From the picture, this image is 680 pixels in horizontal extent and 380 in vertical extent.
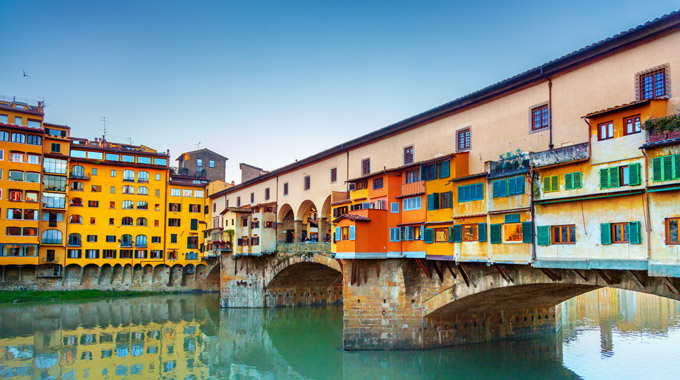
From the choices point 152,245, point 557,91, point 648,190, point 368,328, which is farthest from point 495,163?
point 152,245

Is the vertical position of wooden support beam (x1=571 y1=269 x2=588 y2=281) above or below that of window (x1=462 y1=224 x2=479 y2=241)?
below

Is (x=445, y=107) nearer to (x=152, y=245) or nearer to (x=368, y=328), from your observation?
(x=368, y=328)

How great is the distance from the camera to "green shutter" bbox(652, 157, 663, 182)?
15535 millimetres

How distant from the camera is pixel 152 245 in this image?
214ft

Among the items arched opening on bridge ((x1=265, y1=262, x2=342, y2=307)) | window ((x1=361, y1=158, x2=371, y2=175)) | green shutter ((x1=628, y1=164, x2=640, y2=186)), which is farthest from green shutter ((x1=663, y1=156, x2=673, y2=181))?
arched opening on bridge ((x1=265, y1=262, x2=342, y2=307))

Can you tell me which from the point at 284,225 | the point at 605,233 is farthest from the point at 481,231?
the point at 284,225

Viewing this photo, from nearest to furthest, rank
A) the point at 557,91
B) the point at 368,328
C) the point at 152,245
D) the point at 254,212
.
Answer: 1. the point at 557,91
2. the point at 368,328
3. the point at 254,212
4. the point at 152,245

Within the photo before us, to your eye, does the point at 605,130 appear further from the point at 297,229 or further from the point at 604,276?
the point at 297,229

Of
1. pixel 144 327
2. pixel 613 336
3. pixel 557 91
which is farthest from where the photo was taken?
pixel 144 327

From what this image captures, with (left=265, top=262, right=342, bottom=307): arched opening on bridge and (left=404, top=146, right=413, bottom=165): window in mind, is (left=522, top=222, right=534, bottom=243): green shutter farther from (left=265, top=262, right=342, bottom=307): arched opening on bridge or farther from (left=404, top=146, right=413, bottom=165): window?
(left=265, top=262, right=342, bottom=307): arched opening on bridge

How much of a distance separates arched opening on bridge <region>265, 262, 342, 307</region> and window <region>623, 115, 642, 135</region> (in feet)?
109

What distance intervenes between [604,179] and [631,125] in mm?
1978

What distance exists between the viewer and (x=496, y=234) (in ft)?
71.2

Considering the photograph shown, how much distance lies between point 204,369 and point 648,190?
23262 millimetres
